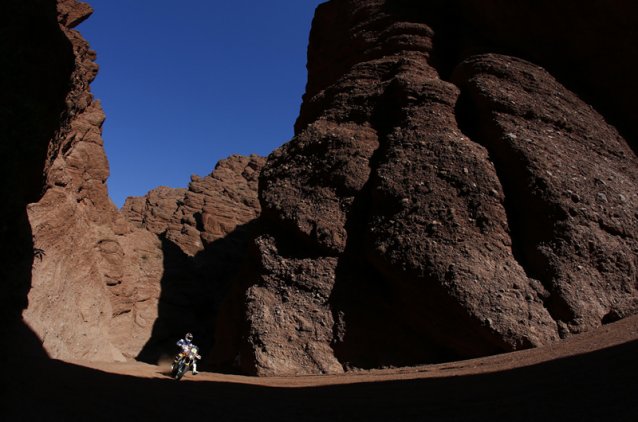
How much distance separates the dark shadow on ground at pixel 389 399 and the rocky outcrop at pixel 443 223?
4.60m

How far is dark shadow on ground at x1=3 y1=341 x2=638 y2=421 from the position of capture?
4211 millimetres

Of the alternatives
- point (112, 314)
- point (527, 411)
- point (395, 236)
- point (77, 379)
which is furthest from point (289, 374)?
point (112, 314)

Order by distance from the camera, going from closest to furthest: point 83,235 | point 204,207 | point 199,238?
point 83,235 → point 199,238 → point 204,207

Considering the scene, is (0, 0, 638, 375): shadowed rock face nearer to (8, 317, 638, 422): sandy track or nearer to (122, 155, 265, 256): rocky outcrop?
(8, 317, 638, 422): sandy track

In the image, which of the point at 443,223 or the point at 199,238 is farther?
the point at 199,238

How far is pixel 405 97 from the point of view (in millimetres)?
15297

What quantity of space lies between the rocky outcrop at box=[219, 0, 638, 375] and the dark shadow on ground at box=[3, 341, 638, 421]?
181 inches

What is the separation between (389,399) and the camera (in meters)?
6.01

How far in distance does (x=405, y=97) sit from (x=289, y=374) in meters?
9.51

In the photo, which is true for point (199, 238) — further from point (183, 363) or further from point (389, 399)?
point (389, 399)

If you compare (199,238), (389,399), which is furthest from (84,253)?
(389,399)

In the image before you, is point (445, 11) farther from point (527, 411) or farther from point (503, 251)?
point (527, 411)

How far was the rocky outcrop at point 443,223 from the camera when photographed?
1139cm

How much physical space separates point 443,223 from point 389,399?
23.2 feet
